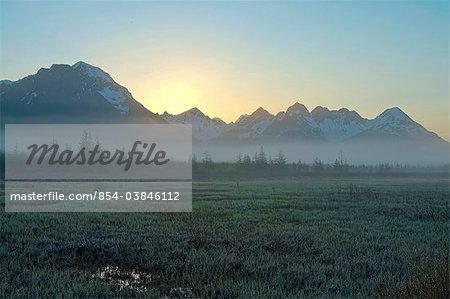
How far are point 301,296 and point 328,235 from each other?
392 inches

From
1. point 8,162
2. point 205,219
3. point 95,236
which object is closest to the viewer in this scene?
point 95,236

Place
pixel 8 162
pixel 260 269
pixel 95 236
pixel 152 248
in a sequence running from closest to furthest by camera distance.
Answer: pixel 260 269 → pixel 152 248 → pixel 95 236 → pixel 8 162

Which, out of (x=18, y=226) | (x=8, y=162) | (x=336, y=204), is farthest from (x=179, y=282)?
(x=8, y=162)

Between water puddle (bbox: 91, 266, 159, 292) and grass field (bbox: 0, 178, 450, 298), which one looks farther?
water puddle (bbox: 91, 266, 159, 292)

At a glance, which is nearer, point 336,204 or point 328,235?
point 328,235

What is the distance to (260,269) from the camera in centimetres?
1536

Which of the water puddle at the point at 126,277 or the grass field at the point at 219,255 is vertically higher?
the grass field at the point at 219,255

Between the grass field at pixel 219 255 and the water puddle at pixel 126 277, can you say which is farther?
the water puddle at pixel 126 277

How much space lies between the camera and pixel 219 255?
17156 mm

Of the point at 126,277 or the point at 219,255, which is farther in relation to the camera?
the point at 219,255

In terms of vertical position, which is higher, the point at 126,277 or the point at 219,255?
the point at 219,255

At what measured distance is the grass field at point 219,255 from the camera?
43.0ft

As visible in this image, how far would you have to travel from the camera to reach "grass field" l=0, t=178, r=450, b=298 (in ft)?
43.0

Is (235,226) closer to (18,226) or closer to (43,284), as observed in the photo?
(18,226)
